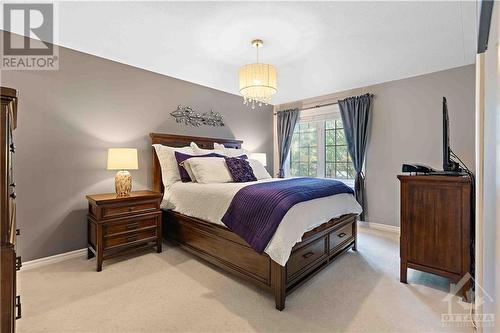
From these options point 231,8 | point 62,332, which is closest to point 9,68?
point 231,8

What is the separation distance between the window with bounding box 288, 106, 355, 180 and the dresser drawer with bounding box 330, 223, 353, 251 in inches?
65.9

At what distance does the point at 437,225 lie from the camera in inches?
77.0

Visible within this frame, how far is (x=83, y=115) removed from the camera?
2.82m

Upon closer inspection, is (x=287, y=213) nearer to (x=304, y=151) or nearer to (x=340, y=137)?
(x=340, y=137)

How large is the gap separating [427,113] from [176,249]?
154 inches

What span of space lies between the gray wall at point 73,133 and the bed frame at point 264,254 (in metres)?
1.03

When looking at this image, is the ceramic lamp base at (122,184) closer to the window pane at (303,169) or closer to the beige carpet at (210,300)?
the beige carpet at (210,300)

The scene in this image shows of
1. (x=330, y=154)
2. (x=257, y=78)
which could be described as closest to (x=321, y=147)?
(x=330, y=154)

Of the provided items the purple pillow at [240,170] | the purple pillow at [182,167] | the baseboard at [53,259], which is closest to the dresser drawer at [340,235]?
the purple pillow at [240,170]

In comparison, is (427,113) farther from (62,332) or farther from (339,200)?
(62,332)

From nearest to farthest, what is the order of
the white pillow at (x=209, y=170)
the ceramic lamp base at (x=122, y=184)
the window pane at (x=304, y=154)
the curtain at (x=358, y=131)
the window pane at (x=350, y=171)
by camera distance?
the ceramic lamp base at (x=122, y=184)
the white pillow at (x=209, y=170)
the curtain at (x=358, y=131)
the window pane at (x=350, y=171)
the window pane at (x=304, y=154)

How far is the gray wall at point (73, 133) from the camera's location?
2.46 metres

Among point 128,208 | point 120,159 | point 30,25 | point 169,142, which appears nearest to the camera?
point 30,25

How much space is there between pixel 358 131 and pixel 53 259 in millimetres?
4424
